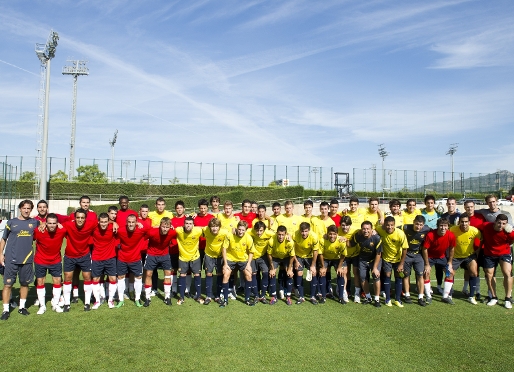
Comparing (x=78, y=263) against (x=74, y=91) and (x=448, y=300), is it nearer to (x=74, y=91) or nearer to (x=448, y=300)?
(x=448, y=300)

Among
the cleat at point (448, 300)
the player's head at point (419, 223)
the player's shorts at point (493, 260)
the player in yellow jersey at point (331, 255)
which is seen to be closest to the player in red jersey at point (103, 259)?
the player in yellow jersey at point (331, 255)

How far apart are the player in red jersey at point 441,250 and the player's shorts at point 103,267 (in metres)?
5.71

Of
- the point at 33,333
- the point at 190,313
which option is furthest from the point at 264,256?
the point at 33,333

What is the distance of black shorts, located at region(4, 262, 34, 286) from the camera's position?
632cm

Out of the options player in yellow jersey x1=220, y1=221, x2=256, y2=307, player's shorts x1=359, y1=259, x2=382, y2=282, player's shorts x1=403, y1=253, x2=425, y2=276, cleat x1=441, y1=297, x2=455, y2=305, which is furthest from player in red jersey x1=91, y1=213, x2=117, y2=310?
cleat x1=441, y1=297, x2=455, y2=305

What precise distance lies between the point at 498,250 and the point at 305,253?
3.55m

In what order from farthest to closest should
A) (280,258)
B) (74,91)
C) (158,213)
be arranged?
(74,91) < (158,213) < (280,258)

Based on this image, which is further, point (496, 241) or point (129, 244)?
point (496, 241)

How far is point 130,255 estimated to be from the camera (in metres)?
7.04

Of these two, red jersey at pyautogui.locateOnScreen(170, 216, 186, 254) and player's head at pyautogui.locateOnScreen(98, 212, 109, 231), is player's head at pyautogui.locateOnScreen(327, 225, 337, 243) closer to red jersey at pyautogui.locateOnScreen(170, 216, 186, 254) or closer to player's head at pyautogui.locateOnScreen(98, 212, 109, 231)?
red jersey at pyautogui.locateOnScreen(170, 216, 186, 254)

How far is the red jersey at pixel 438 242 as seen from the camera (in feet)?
24.1

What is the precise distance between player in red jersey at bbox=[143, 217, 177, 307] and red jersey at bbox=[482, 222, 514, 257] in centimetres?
588

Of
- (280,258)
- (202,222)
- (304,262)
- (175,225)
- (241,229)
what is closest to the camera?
(241,229)

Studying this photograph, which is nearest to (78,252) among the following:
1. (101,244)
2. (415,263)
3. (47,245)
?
(101,244)
